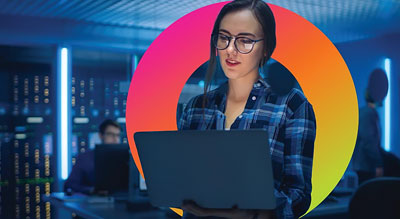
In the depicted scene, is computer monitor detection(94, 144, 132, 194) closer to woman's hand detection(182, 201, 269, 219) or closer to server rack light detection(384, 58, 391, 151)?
woman's hand detection(182, 201, 269, 219)

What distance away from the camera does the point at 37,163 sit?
650 centimetres

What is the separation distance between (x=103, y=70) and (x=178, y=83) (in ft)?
15.0

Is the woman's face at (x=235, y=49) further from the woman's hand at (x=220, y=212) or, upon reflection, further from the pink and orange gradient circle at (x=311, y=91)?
the pink and orange gradient circle at (x=311, y=91)

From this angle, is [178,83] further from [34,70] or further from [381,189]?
[34,70]

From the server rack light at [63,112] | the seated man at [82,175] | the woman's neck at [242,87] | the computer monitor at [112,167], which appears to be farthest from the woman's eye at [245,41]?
the server rack light at [63,112]

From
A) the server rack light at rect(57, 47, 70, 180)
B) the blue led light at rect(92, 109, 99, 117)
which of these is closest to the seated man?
the server rack light at rect(57, 47, 70, 180)

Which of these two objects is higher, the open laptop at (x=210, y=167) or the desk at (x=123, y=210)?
the open laptop at (x=210, y=167)

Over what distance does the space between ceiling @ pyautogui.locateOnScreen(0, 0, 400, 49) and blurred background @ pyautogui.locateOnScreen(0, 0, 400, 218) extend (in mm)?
10

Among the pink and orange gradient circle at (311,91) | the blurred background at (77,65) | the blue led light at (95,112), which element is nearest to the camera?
the pink and orange gradient circle at (311,91)

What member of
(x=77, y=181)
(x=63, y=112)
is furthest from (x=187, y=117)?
(x=63, y=112)

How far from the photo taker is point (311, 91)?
2227 millimetres

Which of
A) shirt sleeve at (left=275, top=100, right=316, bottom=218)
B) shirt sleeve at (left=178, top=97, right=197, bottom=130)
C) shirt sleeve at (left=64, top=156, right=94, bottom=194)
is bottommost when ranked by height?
shirt sleeve at (left=64, top=156, right=94, bottom=194)

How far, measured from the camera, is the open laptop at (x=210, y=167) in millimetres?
1311

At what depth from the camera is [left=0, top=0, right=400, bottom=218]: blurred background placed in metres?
4.84
